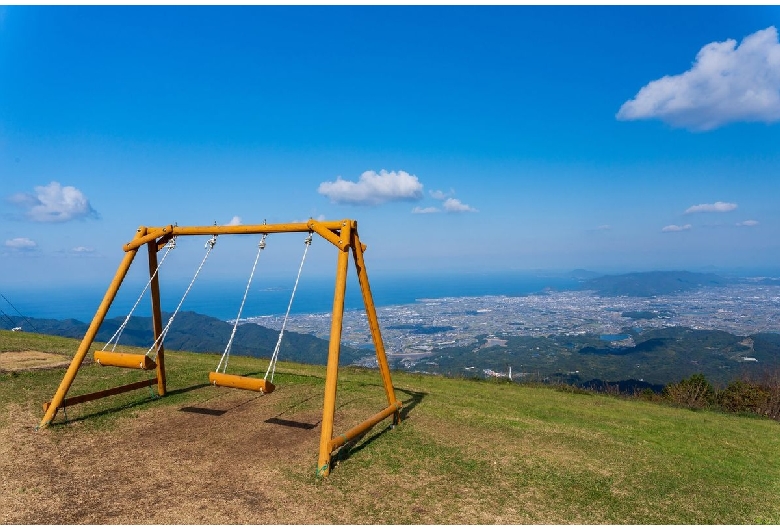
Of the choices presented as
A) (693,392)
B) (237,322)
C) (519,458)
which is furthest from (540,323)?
(237,322)

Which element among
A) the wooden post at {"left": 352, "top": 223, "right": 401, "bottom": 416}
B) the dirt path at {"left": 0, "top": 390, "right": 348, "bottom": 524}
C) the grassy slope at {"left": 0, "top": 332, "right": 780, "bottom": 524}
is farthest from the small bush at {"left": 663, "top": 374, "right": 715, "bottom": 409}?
the dirt path at {"left": 0, "top": 390, "right": 348, "bottom": 524}

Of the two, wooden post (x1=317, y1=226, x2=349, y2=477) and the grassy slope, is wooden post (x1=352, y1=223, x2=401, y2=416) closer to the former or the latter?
wooden post (x1=317, y1=226, x2=349, y2=477)

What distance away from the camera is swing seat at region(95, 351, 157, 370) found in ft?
29.8

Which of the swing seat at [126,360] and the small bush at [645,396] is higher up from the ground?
the swing seat at [126,360]

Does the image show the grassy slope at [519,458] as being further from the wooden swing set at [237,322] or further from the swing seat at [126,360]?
the swing seat at [126,360]

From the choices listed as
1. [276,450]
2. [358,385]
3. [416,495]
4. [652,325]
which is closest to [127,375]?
[358,385]

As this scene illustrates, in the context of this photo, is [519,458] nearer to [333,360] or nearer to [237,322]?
[333,360]

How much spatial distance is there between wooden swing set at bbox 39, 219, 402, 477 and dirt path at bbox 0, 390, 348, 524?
0.70 meters

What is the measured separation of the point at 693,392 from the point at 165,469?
18590 millimetres

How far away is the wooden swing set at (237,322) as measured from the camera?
8.14 m

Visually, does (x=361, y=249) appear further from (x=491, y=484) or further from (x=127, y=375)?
(x=127, y=375)

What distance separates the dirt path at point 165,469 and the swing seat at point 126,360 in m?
1.31

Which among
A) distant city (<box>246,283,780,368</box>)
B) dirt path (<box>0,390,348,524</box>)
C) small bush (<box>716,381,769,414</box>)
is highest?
dirt path (<box>0,390,348,524</box>)

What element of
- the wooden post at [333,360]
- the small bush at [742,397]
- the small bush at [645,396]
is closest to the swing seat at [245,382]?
the wooden post at [333,360]
